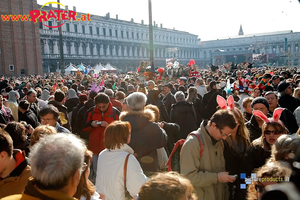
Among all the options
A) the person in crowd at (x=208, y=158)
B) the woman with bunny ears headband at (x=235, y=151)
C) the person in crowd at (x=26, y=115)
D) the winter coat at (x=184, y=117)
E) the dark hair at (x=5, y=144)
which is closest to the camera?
the dark hair at (x=5, y=144)

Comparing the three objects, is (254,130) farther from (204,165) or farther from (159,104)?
(159,104)

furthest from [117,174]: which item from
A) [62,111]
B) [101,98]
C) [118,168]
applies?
[62,111]

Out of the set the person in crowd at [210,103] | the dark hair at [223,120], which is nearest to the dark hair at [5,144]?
the dark hair at [223,120]

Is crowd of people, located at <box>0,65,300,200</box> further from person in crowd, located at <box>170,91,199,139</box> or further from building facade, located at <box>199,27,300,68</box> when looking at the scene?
building facade, located at <box>199,27,300,68</box>

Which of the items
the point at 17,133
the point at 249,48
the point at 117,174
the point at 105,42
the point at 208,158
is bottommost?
the point at 117,174

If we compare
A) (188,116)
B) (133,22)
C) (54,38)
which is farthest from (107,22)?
(188,116)

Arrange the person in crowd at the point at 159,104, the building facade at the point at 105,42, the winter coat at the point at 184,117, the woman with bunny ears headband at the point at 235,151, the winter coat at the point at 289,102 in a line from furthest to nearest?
the building facade at the point at 105,42 → the person in crowd at the point at 159,104 → the winter coat at the point at 184,117 → the winter coat at the point at 289,102 → the woman with bunny ears headband at the point at 235,151

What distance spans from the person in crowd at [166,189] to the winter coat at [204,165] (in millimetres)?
1029

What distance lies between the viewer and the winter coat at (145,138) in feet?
12.5

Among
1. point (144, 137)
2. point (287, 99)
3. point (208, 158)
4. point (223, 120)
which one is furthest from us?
point (287, 99)

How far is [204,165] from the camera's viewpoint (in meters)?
2.97

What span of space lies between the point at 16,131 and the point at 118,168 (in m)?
1.32

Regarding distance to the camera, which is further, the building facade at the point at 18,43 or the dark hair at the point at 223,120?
the building facade at the point at 18,43

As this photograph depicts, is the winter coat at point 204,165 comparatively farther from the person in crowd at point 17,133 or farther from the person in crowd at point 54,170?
the person in crowd at point 17,133
